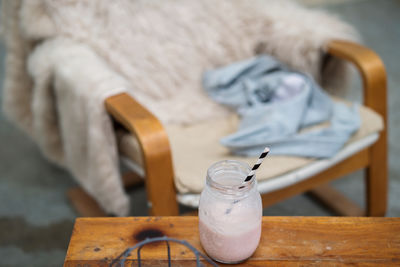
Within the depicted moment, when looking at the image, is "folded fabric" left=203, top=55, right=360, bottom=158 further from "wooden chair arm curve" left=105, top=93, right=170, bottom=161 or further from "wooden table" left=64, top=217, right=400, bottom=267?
"wooden table" left=64, top=217, right=400, bottom=267

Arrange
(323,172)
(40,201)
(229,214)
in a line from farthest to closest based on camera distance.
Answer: (40,201) < (323,172) < (229,214)

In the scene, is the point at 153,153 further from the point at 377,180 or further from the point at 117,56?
the point at 377,180

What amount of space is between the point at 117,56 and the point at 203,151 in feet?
1.50

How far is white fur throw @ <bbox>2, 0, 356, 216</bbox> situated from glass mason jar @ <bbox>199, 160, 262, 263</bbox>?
58 centimetres

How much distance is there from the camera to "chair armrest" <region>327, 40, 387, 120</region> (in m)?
1.24

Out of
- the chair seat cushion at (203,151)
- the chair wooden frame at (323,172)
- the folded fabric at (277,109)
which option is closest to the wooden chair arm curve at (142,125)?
the chair wooden frame at (323,172)

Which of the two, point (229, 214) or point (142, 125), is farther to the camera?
point (142, 125)

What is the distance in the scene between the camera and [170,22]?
5.00 ft

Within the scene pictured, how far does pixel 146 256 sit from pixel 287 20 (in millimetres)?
1088

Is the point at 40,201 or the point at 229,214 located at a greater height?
the point at 229,214

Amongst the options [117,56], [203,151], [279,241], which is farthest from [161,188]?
[117,56]

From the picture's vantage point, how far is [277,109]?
3.98 feet

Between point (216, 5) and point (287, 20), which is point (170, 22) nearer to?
point (216, 5)

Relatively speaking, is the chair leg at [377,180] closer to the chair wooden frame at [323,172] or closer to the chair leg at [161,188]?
the chair wooden frame at [323,172]
